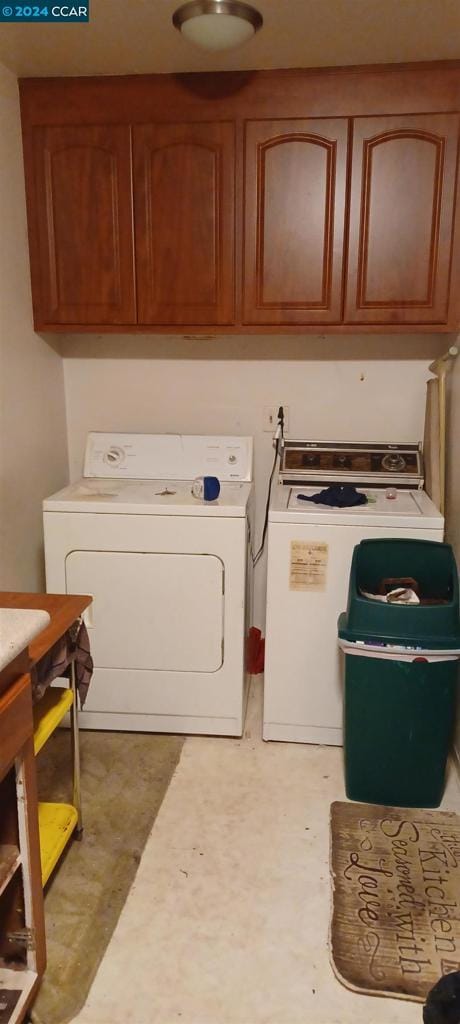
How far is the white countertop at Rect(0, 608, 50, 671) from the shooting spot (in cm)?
117

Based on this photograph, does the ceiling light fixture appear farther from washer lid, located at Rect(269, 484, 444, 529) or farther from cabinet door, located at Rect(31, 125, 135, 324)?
washer lid, located at Rect(269, 484, 444, 529)

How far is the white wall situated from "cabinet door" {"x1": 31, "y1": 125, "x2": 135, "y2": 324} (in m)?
0.35

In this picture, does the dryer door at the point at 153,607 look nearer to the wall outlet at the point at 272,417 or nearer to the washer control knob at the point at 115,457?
the washer control knob at the point at 115,457

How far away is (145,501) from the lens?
94.2 inches

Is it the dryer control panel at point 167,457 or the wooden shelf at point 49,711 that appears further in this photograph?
the dryer control panel at point 167,457

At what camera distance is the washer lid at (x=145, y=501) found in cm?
233

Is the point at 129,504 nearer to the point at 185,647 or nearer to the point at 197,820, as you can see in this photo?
the point at 185,647

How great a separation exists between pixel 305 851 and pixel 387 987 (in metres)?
0.46

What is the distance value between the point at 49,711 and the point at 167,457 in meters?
1.29

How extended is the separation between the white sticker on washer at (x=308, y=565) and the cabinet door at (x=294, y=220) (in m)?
0.81

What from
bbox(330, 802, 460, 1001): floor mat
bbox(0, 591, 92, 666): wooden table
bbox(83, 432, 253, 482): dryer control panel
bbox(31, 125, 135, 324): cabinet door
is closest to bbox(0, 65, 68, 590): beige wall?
bbox(31, 125, 135, 324): cabinet door

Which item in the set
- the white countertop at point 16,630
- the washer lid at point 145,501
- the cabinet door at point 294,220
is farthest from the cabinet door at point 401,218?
the white countertop at point 16,630

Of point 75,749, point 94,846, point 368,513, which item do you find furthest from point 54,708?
point 368,513

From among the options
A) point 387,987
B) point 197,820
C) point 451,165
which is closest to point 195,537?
point 197,820
